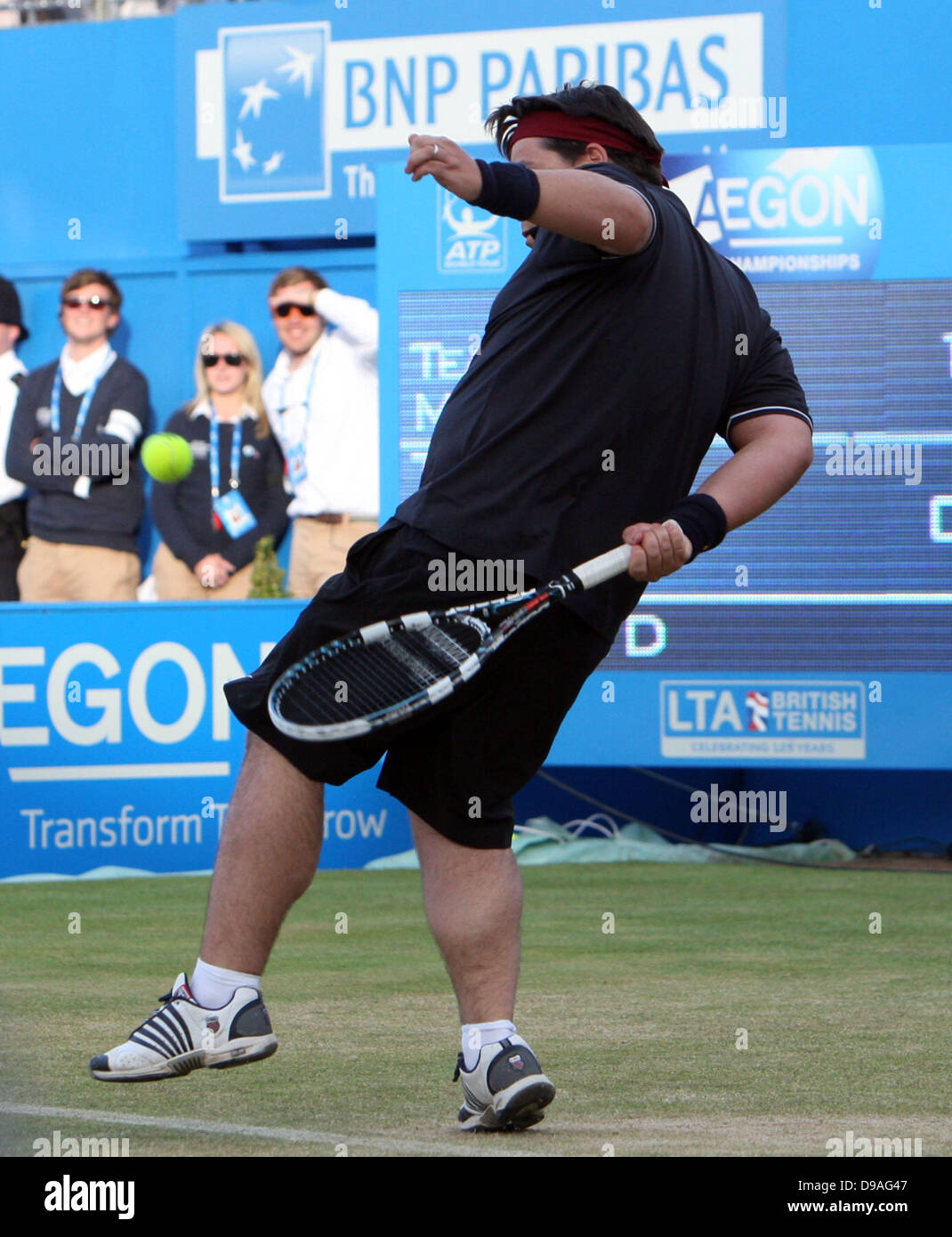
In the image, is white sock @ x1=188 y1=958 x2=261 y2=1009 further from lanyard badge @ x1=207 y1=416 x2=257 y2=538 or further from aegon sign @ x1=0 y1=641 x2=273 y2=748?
lanyard badge @ x1=207 y1=416 x2=257 y2=538

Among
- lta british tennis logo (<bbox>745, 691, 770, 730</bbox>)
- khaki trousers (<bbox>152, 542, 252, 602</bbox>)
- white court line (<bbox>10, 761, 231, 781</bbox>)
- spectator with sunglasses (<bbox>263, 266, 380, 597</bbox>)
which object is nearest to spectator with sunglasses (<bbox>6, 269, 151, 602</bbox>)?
khaki trousers (<bbox>152, 542, 252, 602</bbox>)

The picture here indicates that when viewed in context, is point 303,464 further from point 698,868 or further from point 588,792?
point 698,868

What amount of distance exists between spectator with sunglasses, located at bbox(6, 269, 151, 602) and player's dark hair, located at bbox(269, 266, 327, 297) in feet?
3.45

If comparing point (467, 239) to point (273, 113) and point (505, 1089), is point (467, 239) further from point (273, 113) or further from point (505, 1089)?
point (505, 1089)

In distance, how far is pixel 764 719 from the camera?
24.3 feet

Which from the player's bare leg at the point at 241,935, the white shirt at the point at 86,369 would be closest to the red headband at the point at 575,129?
the player's bare leg at the point at 241,935

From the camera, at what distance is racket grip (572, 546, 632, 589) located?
287 cm

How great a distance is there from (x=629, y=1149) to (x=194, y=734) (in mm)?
5320

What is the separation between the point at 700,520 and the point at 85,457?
7786mm

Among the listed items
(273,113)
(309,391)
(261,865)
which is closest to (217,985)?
(261,865)

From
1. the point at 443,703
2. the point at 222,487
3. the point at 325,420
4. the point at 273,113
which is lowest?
the point at 443,703
